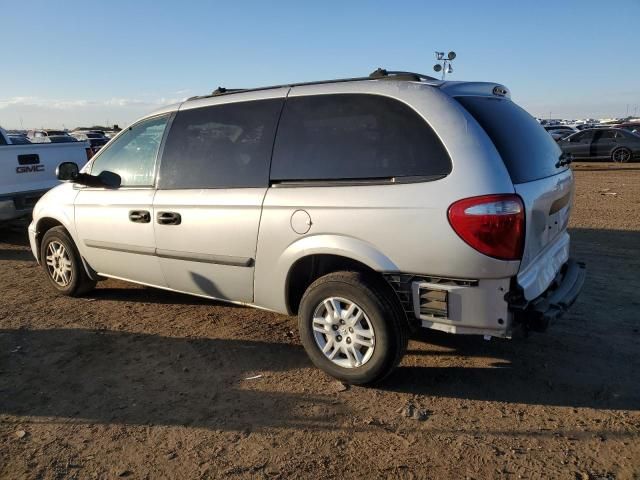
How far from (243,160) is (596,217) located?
752 cm

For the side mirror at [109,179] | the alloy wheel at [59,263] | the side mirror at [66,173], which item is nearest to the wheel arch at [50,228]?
the alloy wheel at [59,263]

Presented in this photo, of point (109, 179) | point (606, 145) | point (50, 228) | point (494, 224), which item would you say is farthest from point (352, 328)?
point (606, 145)

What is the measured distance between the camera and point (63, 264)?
17.9 feet

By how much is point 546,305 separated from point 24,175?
25.5 ft

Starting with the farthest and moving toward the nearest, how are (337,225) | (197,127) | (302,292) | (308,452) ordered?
(197,127) → (302,292) → (337,225) → (308,452)

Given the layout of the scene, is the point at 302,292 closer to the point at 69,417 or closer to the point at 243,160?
the point at 243,160

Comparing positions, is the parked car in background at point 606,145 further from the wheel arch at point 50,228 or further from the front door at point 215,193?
the wheel arch at point 50,228

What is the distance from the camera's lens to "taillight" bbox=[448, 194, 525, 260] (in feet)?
9.38

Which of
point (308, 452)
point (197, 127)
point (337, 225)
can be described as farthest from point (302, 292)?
point (197, 127)

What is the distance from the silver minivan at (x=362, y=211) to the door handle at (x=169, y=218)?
31mm

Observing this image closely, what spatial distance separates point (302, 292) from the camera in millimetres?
3906

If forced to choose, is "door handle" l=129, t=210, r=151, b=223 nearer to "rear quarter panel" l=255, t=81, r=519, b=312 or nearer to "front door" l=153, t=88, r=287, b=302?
"front door" l=153, t=88, r=287, b=302

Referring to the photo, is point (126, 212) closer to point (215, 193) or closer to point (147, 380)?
point (215, 193)

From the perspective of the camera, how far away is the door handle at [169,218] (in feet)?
13.8
